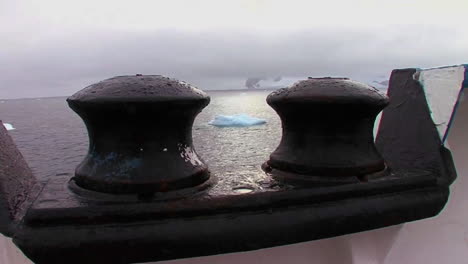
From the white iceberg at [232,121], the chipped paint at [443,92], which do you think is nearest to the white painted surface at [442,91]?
the chipped paint at [443,92]

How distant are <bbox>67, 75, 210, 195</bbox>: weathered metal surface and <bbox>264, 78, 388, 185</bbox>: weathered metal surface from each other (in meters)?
0.25

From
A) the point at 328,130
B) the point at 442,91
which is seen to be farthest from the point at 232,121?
the point at 328,130

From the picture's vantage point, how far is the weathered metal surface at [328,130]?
0.97 metres

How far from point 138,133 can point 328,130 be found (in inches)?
19.1

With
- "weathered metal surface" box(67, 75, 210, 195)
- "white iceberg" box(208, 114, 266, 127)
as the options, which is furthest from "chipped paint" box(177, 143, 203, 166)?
"white iceberg" box(208, 114, 266, 127)

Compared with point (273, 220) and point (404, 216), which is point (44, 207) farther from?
point (404, 216)

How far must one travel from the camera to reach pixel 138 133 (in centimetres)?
87

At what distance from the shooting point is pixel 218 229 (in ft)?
2.58

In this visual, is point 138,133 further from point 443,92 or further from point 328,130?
point 443,92

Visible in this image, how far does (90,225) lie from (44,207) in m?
0.11

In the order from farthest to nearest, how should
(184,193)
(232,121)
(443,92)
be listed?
(232,121)
(443,92)
(184,193)

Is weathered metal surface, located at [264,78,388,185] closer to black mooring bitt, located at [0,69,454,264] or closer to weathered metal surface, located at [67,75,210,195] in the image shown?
black mooring bitt, located at [0,69,454,264]

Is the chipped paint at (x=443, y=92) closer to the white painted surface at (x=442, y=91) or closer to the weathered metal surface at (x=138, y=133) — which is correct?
the white painted surface at (x=442, y=91)

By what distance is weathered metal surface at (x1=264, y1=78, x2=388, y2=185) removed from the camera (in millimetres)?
971
